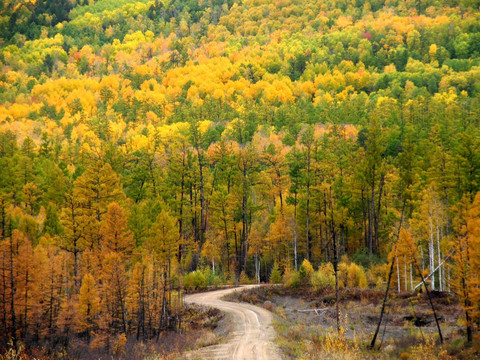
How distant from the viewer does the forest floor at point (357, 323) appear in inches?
755

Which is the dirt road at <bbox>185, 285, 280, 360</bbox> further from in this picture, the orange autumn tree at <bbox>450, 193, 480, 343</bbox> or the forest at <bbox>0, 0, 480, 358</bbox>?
the orange autumn tree at <bbox>450, 193, 480, 343</bbox>

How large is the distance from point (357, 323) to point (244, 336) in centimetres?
1032

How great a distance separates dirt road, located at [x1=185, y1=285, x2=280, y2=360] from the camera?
1853 centimetres

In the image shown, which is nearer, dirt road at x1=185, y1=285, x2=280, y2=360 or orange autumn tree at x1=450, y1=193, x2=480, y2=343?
dirt road at x1=185, y1=285, x2=280, y2=360

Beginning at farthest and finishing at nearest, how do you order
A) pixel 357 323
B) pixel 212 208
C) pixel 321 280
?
pixel 212 208 < pixel 321 280 < pixel 357 323

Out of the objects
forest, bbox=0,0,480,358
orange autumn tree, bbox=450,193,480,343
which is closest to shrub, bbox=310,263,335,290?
forest, bbox=0,0,480,358

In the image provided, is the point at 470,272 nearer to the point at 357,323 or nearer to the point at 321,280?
the point at 357,323

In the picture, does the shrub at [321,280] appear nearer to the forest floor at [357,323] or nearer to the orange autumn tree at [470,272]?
the forest floor at [357,323]

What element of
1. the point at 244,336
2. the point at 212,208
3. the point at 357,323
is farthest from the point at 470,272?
the point at 212,208

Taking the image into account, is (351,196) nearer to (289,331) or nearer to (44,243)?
(289,331)

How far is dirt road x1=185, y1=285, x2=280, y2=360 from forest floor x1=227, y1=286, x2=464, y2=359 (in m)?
0.72

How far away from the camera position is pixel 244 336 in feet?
73.5

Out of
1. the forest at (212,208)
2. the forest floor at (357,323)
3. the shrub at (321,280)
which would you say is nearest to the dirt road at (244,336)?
the forest floor at (357,323)

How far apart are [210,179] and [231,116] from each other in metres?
51.5
